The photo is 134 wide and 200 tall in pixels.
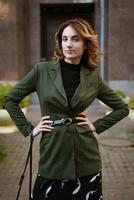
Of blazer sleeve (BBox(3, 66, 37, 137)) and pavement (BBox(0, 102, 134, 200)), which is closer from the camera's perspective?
blazer sleeve (BBox(3, 66, 37, 137))

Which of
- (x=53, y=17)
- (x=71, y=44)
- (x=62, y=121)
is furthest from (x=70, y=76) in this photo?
(x=53, y=17)

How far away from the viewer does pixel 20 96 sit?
3293 millimetres

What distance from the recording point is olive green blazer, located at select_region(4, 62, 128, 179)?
10.4ft

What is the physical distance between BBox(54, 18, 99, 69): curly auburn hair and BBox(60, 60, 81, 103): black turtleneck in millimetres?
75

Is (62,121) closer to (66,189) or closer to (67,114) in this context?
(67,114)

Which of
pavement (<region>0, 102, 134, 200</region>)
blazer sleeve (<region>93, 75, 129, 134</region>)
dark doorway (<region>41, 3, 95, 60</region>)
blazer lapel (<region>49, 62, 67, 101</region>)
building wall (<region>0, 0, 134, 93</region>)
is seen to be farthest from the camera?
dark doorway (<region>41, 3, 95, 60</region>)

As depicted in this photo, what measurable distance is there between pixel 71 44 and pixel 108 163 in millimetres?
4552

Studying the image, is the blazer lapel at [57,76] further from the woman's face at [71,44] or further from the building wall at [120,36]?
the building wall at [120,36]

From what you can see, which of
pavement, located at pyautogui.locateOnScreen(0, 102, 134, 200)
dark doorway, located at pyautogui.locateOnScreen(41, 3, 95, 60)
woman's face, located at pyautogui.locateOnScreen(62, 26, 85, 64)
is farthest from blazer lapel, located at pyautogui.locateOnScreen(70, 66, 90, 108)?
dark doorway, located at pyautogui.locateOnScreen(41, 3, 95, 60)

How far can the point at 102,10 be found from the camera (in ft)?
50.1

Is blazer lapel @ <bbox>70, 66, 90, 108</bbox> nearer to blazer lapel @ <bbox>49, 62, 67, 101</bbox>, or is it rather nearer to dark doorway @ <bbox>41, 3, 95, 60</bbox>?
blazer lapel @ <bbox>49, 62, 67, 101</bbox>

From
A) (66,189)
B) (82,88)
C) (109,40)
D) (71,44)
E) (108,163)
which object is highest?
(71,44)

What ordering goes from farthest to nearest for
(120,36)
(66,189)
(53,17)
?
1. (53,17)
2. (120,36)
3. (66,189)

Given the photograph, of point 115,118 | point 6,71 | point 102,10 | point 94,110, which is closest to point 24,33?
point 6,71
